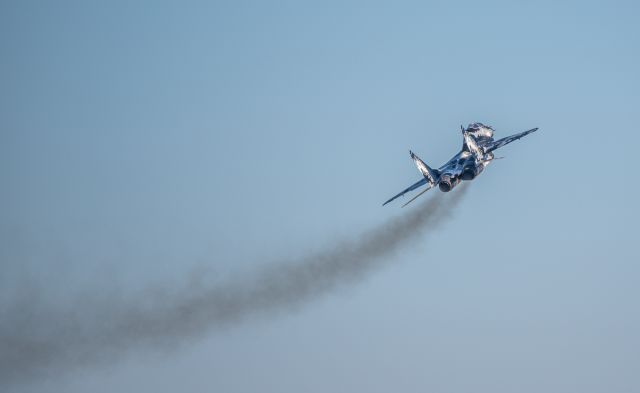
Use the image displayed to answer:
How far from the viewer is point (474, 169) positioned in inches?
5103

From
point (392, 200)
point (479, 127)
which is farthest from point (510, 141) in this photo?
point (392, 200)

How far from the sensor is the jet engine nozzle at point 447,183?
128 m

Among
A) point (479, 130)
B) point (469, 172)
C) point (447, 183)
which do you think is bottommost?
point (447, 183)

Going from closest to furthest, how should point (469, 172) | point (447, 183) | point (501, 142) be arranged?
point (447, 183) → point (469, 172) → point (501, 142)

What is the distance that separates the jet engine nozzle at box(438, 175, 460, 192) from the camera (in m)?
128

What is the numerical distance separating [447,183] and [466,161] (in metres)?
3.85

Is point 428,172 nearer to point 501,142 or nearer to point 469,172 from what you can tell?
point 469,172

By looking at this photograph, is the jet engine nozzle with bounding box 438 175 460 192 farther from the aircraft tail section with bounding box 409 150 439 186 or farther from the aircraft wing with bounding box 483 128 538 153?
the aircraft wing with bounding box 483 128 538 153

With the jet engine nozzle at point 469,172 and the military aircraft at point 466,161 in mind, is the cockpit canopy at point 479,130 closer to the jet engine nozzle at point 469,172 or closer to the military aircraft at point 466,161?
the military aircraft at point 466,161

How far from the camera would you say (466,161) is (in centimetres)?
13012

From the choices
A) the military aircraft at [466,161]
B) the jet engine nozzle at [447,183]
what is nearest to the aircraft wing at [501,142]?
the military aircraft at [466,161]

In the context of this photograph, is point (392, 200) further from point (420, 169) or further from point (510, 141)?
point (510, 141)

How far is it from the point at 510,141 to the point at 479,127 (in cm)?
374

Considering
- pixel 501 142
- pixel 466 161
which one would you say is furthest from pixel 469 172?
pixel 501 142
